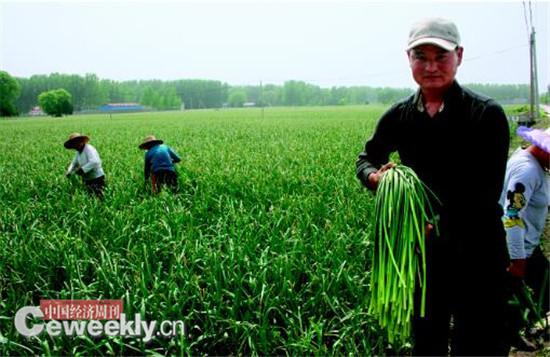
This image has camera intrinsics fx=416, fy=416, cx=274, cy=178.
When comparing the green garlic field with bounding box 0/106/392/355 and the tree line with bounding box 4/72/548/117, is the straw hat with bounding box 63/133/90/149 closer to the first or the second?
the green garlic field with bounding box 0/106/392/355

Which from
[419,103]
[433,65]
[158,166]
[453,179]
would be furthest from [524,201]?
[158,166]

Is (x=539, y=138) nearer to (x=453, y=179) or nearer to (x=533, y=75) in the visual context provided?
(x=453, y=179)

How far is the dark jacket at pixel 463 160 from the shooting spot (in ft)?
5.48

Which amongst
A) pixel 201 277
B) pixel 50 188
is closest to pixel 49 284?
pixel 201 277

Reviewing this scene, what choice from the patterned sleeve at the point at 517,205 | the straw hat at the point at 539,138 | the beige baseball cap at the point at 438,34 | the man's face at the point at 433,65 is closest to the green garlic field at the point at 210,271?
the patterned sleeve at the point at 517,205

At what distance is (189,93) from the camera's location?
4562 inches

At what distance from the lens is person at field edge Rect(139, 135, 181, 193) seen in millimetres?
5926

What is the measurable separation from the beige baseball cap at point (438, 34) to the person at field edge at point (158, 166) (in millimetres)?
4764

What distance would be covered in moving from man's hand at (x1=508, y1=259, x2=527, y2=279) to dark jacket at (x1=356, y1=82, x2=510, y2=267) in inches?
30.2

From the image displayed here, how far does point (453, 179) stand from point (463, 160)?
93 mm

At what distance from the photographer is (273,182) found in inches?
238

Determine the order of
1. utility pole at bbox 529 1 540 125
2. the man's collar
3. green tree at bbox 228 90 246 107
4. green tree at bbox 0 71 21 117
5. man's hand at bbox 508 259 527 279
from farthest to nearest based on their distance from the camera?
green tree at bbox 228 90 246 107
green tree at bbox 0 71 21 117
utility pole at bbox 529 1 540 125
man's hand at bbox 508 259 527 279
the man's collar

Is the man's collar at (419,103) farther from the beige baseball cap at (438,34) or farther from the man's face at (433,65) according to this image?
the beige baseball cap at (438,34)

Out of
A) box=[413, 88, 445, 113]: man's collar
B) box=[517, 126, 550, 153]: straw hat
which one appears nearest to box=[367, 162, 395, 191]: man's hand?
box=[413, 88, 445, 113]: man's collar
